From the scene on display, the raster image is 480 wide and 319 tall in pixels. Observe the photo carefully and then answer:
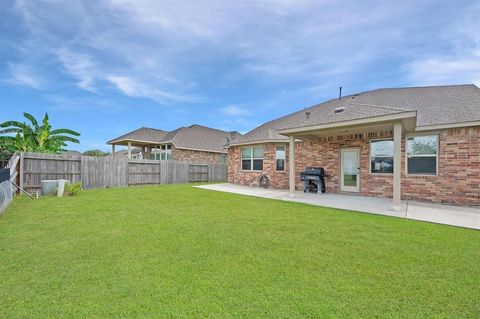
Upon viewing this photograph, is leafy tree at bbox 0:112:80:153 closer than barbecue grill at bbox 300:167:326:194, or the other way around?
barbecue grill at bbox 300:167:326:194

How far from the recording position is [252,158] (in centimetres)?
1573

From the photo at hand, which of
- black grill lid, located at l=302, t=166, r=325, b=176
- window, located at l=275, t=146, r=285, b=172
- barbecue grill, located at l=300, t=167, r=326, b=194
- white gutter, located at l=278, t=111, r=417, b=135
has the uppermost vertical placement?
white gutter, located at l=278, t=111, r=417, b=135

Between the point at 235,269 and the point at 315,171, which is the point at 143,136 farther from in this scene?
the point at 235,269

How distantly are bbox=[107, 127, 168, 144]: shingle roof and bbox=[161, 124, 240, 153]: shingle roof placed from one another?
100cm

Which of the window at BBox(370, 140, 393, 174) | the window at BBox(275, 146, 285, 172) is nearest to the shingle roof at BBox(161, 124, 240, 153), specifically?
the window at BBox(275, 146, 285, 172)

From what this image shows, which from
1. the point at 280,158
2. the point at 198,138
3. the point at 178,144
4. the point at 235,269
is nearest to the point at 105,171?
the point at 178,144

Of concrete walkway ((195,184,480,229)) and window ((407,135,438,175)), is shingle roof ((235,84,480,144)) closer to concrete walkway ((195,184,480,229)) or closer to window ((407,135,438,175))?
window ((407,135,438,175))

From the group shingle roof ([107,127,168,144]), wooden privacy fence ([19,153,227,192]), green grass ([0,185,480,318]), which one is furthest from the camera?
shingle roof ([107,127,168,144])

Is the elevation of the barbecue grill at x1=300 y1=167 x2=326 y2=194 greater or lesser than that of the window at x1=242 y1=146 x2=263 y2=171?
lesser

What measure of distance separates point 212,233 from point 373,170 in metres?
8.61

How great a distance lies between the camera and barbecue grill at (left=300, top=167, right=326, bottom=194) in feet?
39.1

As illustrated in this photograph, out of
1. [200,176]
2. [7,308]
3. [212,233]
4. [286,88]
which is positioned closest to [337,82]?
[286,88]

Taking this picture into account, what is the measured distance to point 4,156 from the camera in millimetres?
14383

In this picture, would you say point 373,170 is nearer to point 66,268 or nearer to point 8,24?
point 66,268
